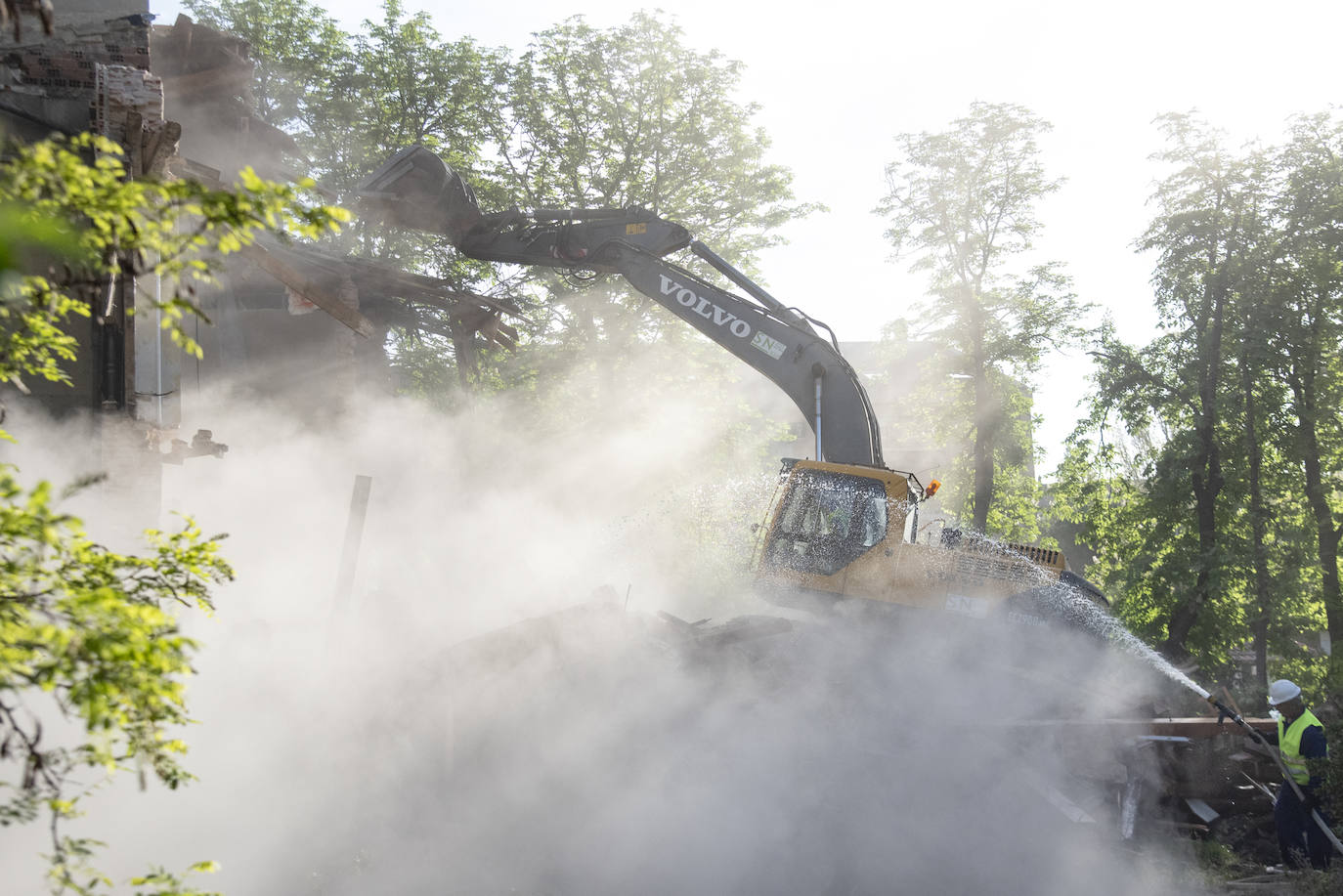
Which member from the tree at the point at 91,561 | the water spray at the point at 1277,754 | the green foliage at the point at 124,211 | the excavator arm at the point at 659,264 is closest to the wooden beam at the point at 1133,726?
the water spray at the point at 1277,754

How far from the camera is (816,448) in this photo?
9.90 metres

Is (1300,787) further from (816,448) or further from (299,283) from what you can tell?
(299,283)

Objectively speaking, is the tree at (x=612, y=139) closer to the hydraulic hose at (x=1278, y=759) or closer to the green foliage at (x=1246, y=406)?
the green foliage at (x=1246, y=406)

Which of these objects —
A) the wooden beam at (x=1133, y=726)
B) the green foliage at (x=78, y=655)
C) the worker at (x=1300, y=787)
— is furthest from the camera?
the wooden beam at (x=1133, y=726)

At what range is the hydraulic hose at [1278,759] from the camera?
278 inches

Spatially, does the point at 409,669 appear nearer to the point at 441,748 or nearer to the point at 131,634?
the point at 441,748

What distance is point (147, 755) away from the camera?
2270mm

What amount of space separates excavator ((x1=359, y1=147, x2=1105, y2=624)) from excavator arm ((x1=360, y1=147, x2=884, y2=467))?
16 mm

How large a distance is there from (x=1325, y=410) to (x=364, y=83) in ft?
73.7

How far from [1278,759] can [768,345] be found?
20.8 ft

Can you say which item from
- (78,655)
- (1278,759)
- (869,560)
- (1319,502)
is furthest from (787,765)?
(1319,502)

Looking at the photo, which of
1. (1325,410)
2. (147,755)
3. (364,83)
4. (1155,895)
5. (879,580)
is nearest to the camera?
(147,755)

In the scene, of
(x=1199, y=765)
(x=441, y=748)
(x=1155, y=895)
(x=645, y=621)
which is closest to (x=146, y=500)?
(x=441, y=748)

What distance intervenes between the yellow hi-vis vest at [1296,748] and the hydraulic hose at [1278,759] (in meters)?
0.04
